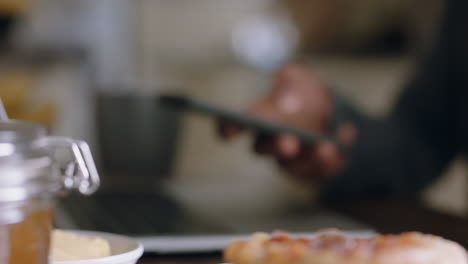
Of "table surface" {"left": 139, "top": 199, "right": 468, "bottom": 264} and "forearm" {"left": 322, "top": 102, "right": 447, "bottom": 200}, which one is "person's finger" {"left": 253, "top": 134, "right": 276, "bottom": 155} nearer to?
"table surface" {"left": 139, "top": 199, "right": 468, "bottom": 264}

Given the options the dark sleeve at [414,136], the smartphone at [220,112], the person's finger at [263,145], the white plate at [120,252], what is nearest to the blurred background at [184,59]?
the dark sleeve at [414,136]

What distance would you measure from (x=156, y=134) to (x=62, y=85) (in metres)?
0.35

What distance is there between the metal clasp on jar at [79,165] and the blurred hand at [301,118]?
497 mm

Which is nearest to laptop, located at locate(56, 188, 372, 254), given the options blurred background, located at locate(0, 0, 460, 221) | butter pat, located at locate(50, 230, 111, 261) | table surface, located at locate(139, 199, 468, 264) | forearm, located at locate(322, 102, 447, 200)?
table surface, located at locate(139, 199, 468, 264)

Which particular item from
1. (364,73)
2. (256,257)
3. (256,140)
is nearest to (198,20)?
(364,73)

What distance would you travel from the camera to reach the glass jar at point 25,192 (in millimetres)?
251

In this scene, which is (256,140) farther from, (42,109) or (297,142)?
(42,109)

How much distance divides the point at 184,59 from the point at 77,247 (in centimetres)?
201

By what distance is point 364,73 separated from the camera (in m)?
2.12

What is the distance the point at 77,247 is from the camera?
344mm

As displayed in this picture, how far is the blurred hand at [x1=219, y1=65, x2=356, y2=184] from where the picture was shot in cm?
85

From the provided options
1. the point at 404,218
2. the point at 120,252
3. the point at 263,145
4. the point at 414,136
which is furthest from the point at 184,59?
the point at 120,252

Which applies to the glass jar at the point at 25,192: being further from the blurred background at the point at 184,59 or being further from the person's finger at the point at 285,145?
the blurred background at the point at 184,59

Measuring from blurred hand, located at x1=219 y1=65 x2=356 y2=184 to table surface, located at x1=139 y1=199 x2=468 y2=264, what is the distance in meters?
0.08
